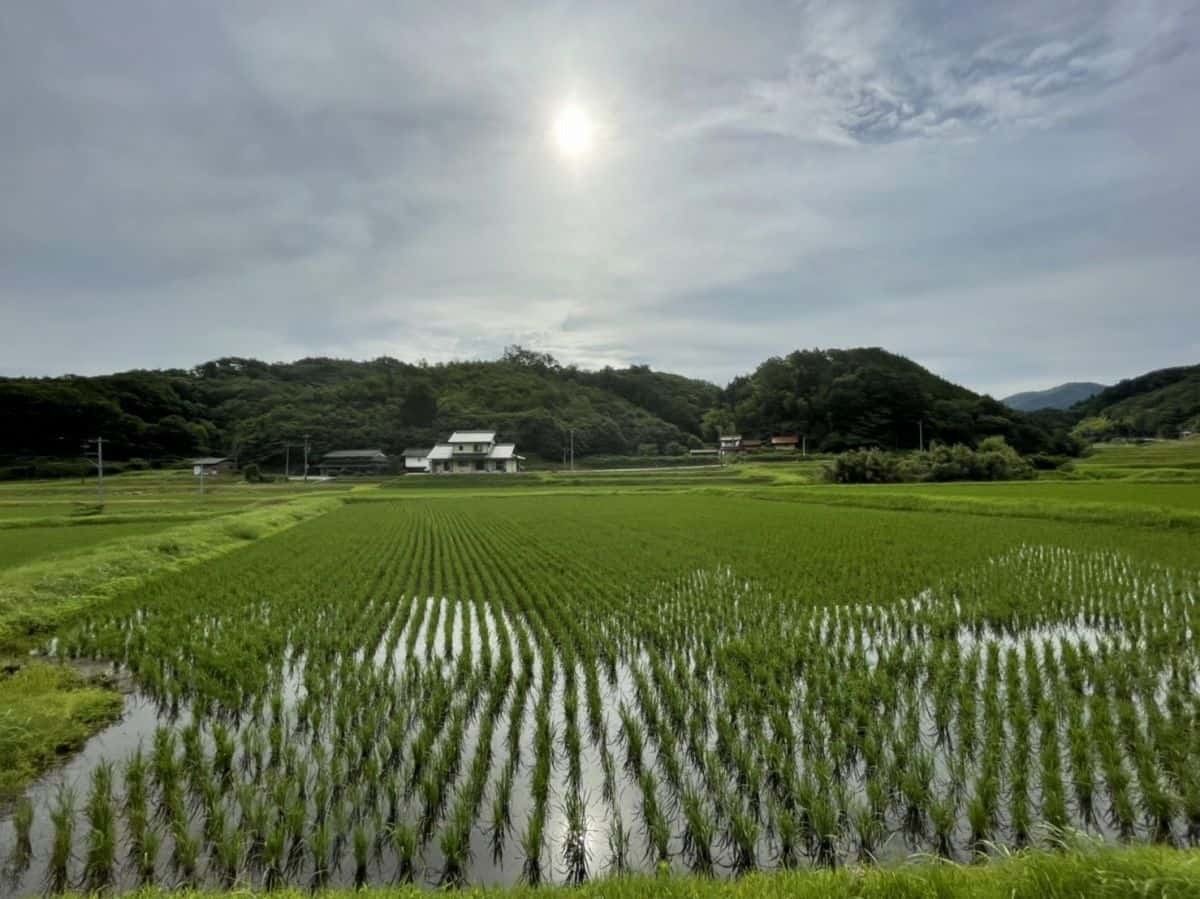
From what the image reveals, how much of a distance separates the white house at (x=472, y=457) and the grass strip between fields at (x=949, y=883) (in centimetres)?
5664

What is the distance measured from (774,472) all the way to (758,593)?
37.6 metres

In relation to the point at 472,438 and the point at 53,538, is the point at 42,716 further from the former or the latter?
the point at 472,438

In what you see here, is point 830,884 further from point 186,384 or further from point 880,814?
point 186,384

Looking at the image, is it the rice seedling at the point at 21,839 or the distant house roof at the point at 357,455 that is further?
the distant house roof at the point at 357,455

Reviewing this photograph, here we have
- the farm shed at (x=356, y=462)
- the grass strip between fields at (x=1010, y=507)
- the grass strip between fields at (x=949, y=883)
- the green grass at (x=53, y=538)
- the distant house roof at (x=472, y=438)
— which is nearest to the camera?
the grass strip between fields at (x=949, y=883)

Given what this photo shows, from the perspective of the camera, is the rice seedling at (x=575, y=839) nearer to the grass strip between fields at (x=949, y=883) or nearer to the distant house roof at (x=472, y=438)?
the grass strip between fields at (x=949, y=883)

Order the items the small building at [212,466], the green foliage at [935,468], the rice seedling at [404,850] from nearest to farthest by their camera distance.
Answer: the rice seedling at [404,850] → the green foliage at [935,468] → the small building at [212,466]

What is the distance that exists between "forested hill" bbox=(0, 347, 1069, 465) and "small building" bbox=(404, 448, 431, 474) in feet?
19.5

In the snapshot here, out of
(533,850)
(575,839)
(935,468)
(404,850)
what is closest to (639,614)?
(575,839)

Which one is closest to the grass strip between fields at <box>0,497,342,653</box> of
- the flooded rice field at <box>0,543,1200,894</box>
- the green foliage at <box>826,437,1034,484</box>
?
the flooded rice field at <box>0,543,1200,894</box>

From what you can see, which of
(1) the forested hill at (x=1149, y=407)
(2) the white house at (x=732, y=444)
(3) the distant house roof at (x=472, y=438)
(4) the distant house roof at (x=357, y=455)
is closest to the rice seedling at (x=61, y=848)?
(3) the distant house roof at (x=472, y=438)

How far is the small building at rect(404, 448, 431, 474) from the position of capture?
204ft

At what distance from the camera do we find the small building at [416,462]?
6220 cm

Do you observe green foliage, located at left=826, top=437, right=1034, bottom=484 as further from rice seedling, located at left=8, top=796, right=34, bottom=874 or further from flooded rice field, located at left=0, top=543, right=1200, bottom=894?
rice seedling, located at left=8, top=796, right=34, bottom=874
